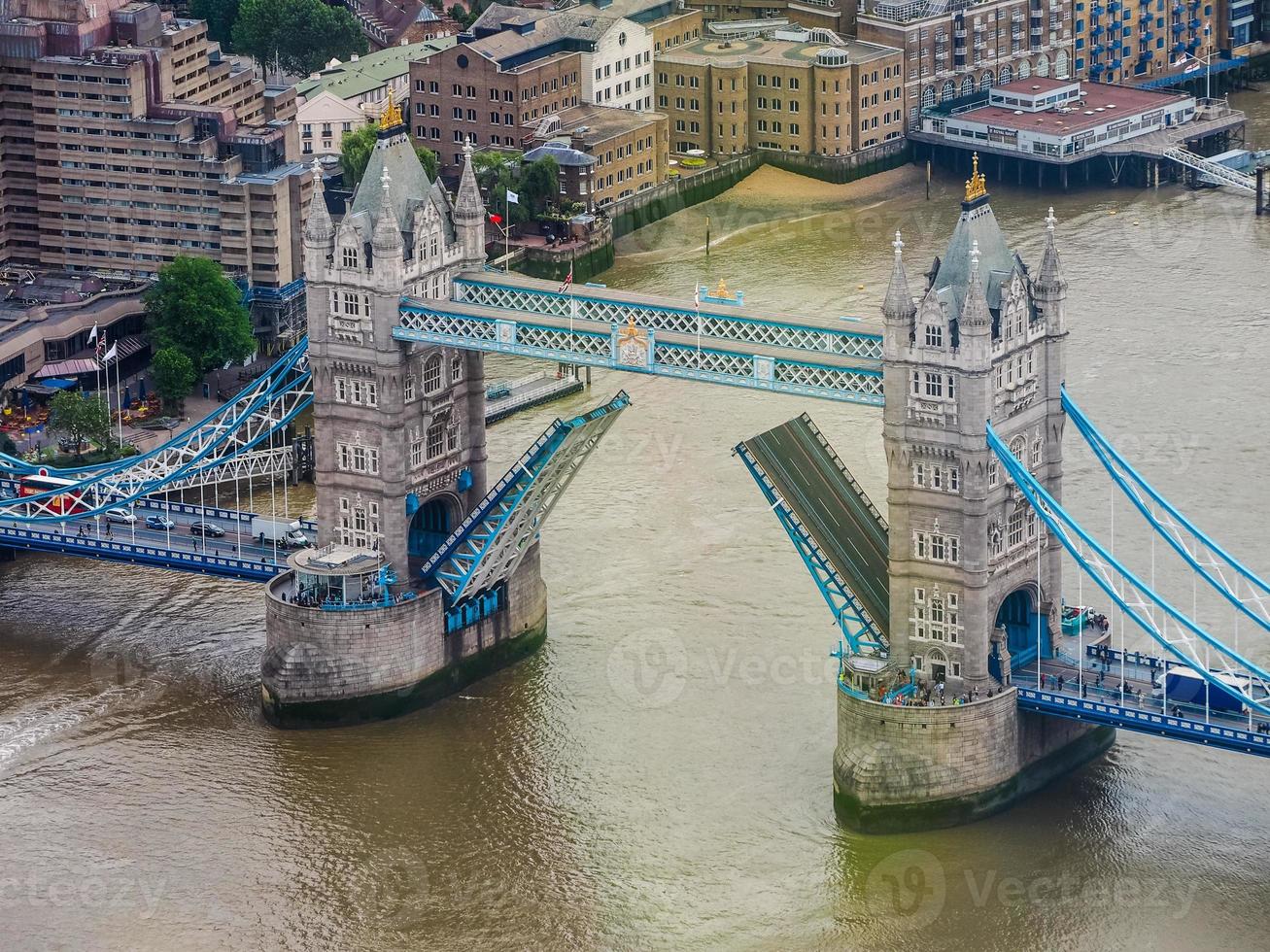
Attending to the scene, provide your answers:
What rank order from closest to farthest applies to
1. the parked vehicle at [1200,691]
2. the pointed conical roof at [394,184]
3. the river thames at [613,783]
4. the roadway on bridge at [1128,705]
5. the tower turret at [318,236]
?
1. the river thames at [613,783]
2. the roadway on bridge at [1128,705]
3. the parked vehicle at [1200,691]
4. the tower turret at [318,236]
5. the pointed conical roof at [394,184]

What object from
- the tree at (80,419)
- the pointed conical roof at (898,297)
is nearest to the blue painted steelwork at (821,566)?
the pointed conical roof at (898,297)

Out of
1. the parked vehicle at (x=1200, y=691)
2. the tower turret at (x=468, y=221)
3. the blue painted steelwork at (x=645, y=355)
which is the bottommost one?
the parked vehicle at (x=1200, y=691)

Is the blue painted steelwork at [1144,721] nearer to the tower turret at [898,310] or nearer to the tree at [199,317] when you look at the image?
the tower turret at [898,310]

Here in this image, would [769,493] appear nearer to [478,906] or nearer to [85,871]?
[478,906]

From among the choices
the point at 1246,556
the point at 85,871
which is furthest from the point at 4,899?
the point at 1246,556

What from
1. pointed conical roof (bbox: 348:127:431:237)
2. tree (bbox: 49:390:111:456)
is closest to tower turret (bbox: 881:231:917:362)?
pointed conical roof (bbox: 348:127:431:237)

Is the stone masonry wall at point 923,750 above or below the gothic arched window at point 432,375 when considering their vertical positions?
below

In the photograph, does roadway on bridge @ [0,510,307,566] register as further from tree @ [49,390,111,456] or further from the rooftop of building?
the rooftop of building
